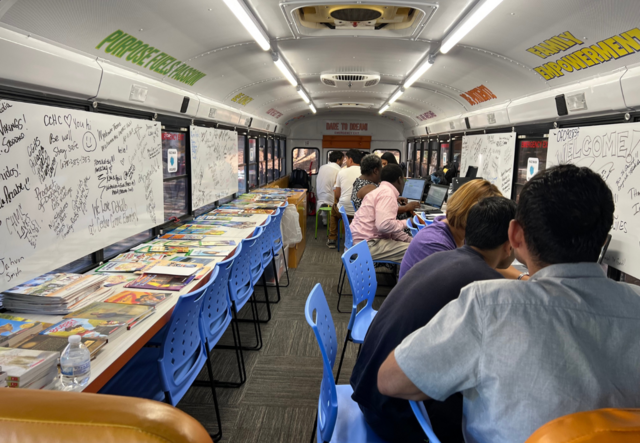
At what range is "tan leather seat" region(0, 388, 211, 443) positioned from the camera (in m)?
0.53

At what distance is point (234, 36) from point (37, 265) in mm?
2633

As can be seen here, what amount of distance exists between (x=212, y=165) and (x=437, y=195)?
3.55 metres

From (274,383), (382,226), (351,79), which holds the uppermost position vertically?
(351,79)

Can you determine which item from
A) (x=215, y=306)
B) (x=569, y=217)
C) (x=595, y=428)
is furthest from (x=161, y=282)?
(x=595, y=428)

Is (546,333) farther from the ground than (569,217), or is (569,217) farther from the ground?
(569,217)

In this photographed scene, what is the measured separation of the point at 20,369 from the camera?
158 cm

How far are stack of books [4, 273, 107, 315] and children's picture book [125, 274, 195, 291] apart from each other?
8.3 inches

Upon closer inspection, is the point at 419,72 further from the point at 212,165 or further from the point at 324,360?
the point at 324,360

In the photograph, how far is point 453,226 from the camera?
2.52m

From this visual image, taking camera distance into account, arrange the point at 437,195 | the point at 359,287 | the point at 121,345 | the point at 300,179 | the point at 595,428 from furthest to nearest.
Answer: the point at 300,179 → the point at 437,195 → the point at 359,287 → the point at 121,345 → the point at 595,428

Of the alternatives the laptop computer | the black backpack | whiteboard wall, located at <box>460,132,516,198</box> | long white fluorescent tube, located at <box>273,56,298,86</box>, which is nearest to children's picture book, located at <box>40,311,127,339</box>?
long white fluorescent tube, located at <box>273,56,298,86</box>

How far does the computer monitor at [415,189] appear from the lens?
7340 millimetres

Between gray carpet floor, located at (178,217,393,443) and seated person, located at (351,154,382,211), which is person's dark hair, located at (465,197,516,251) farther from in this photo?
seated person, located at (351,154,382,211)

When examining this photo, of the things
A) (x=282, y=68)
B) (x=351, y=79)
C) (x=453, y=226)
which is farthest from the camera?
(x=351, y=79)
